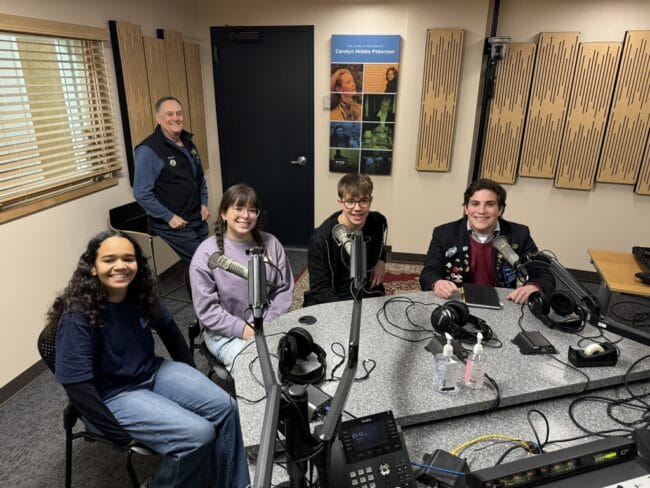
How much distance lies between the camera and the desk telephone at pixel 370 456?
1.01 metres

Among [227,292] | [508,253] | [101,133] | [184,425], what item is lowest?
[184,425]

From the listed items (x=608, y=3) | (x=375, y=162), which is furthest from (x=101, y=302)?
(x=608, y=3)

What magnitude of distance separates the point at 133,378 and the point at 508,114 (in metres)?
3.55

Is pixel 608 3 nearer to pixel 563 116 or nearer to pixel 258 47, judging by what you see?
pixel 563 116

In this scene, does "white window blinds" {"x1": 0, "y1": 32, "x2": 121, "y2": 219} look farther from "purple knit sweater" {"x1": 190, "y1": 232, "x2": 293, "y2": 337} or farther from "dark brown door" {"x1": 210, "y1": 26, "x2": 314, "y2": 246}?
"dark brown door" {"x1": 210, "y1": 26, "x2": 314, "y2": 246}

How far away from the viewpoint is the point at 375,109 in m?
4.04

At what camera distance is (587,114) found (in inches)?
144

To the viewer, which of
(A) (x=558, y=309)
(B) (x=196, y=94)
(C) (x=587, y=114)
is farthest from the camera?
(B) (x=196, y=94)

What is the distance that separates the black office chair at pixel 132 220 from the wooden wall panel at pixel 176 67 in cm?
104

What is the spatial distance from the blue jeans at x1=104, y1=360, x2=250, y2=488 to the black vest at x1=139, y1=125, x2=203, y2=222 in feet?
5.55

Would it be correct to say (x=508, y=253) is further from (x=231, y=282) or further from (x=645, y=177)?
(x=645, y=177)

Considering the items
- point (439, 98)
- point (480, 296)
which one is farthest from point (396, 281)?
point (480, 296)

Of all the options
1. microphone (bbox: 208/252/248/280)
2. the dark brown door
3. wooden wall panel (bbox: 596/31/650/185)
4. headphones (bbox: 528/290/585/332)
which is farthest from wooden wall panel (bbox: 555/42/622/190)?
microphone (bbox: 208/252/248/280)

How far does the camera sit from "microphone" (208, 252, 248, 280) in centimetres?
180
